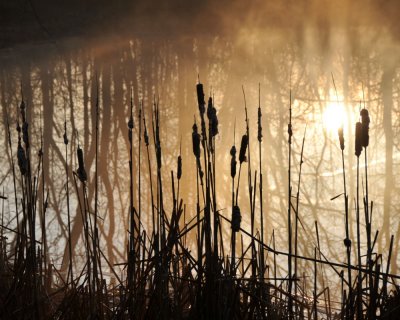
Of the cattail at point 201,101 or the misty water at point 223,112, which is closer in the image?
the cattail at point 201,101

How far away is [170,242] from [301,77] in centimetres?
291

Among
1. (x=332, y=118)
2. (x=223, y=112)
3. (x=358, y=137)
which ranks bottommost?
(x=358, y=137)

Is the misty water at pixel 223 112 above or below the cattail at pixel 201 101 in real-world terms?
above

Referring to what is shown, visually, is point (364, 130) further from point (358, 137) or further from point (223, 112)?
point (223, 112)

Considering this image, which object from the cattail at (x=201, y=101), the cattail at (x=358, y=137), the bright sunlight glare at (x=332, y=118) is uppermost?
the bright sunlight glare at (x=332, y=118)

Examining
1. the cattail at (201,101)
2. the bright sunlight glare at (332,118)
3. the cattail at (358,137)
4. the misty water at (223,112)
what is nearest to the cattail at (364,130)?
the cattail at (358,137)

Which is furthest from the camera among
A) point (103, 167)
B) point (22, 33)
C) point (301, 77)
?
point (22, 33)

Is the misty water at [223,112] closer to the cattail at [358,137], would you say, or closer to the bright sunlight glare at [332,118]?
the bright sunlight glare at [332,118]

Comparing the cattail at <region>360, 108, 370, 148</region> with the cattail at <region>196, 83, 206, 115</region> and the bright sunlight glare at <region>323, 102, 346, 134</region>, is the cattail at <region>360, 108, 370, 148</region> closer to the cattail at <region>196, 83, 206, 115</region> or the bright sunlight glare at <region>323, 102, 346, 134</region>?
the cattail at <region>196, 83, 206, 115</region>

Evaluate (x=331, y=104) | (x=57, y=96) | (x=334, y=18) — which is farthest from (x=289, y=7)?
(x=57, y=96)

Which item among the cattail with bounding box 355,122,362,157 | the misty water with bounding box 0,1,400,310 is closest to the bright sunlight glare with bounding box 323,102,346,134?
the misty water with bounding box 0,1,400,310

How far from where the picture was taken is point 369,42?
13.4 ft

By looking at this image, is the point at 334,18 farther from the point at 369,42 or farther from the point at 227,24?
the point at 227,24

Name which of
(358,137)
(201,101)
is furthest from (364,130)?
(201,101)
